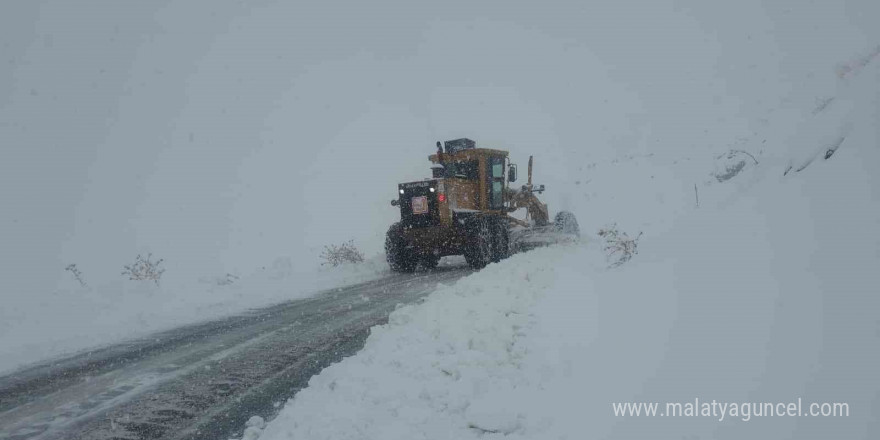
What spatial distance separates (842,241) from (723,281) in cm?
71

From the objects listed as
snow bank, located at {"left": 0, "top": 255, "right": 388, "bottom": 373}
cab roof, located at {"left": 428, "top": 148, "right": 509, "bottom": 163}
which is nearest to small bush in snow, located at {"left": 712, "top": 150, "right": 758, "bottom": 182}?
cab roof, located at {"left": 428, "top": 148, "right": 509, "bottom": 163}

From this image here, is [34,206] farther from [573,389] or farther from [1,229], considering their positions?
[573,389]

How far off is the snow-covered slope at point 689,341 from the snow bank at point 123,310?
3.76m

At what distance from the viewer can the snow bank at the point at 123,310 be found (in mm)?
5516

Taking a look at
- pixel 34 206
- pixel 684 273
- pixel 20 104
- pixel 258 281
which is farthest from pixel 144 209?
pixel 20 104

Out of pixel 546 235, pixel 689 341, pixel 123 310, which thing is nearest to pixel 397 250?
pixel 546 235

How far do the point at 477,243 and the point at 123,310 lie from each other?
275 inches

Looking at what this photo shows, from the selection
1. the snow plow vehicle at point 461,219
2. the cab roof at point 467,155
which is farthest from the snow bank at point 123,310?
the cab roof at point 467,155

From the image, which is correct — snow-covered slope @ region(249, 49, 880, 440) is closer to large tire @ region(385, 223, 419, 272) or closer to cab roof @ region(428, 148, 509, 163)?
large tire @ region(385, 223, 419, 272)

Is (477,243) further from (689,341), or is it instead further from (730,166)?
(730,166)

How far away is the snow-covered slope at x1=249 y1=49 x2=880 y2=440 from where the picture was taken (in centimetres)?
201

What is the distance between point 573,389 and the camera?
2672 mm

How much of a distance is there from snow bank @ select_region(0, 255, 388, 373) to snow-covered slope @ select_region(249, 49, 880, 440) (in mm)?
3763

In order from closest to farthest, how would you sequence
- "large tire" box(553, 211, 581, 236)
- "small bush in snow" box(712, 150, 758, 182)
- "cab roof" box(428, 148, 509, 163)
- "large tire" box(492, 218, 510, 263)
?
"large tire" box(492, 218, 510, 263) < "cab roof" box(428, 148, 509, 163) < "small bush in snow" box(712, 150, 758, 182) < "large tire" box(553, 211, 581, 236)
